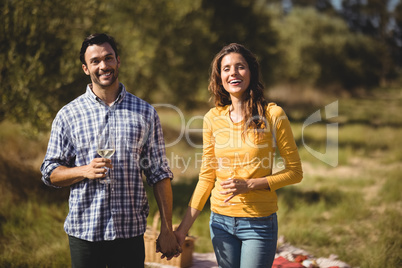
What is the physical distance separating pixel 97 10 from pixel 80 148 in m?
6.53

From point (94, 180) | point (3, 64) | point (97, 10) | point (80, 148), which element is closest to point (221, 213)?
point (94, 180)

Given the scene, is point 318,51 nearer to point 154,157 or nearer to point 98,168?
point 154,157

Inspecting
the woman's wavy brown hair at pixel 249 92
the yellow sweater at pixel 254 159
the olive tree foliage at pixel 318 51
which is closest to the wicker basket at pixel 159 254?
the yellow sweater at pixel 254 159

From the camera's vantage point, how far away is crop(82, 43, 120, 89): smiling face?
286 centimetres

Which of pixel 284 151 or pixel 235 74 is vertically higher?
pixel 235 74

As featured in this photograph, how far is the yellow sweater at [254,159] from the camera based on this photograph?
2934mm

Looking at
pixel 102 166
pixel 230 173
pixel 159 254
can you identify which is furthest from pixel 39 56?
pixel 230 173

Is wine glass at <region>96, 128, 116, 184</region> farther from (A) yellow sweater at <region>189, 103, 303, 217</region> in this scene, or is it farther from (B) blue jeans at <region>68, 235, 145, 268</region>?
(A) yellow sweater at <region>189, 103, 303, 217</region>

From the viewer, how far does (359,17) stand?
58281 mm

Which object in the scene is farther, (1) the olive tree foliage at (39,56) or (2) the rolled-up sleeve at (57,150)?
(1) the olive tree foliage at (39,56)

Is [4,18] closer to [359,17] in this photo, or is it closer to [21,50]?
[21,50]

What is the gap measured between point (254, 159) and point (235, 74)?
0.72 metres

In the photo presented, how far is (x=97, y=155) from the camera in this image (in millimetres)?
2809

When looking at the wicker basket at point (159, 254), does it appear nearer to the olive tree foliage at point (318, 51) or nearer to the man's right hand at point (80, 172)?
the man's right hand at point (80, 172)
